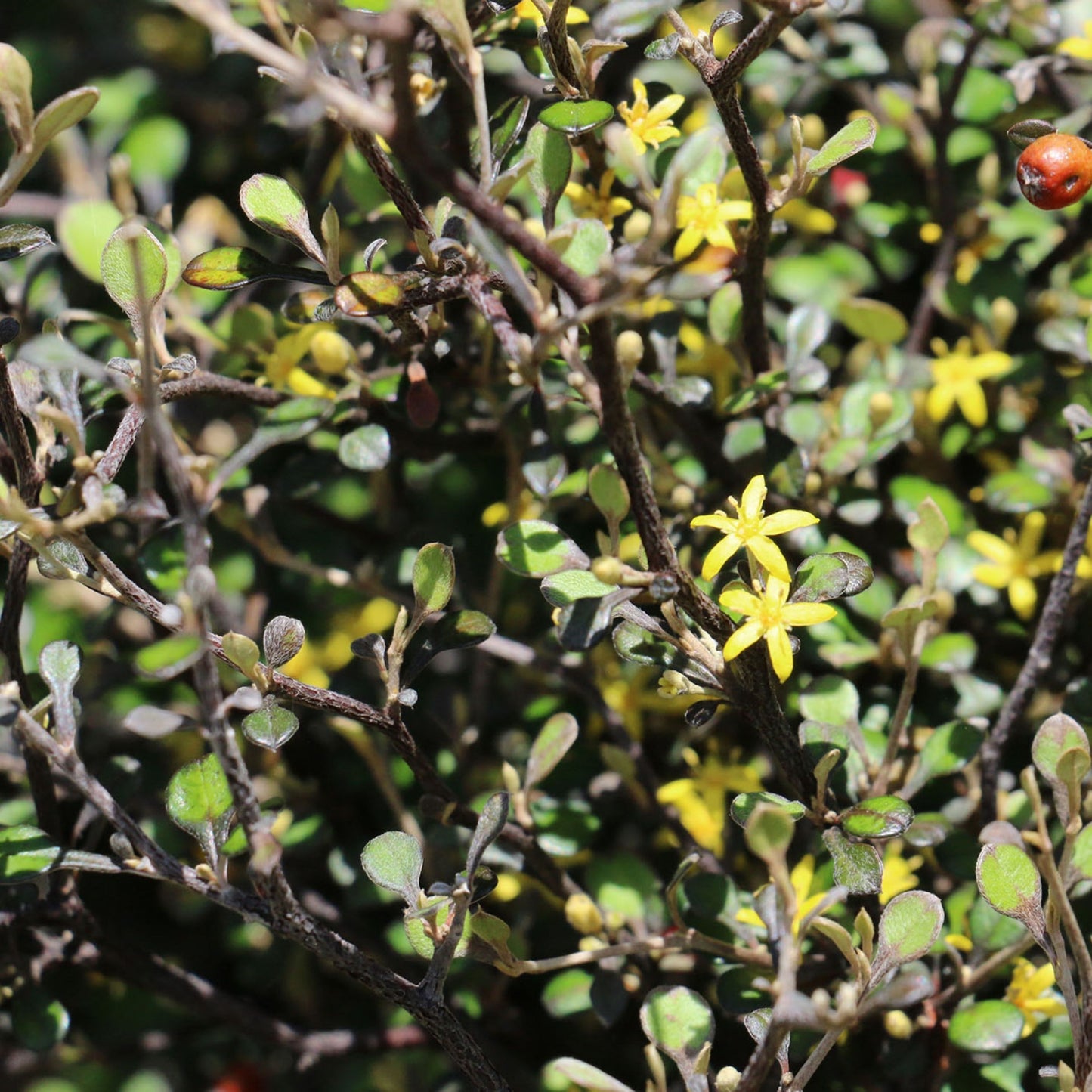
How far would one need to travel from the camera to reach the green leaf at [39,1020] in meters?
0.89

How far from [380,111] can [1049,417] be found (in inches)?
29.9

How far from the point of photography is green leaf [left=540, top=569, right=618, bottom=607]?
0.66 metres

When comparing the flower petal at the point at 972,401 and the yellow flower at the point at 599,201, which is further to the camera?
the flower petal at the point at 972,401

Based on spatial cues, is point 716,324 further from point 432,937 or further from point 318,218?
point 432,937

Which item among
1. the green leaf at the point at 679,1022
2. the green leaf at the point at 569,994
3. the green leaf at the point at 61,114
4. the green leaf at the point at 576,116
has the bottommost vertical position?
the green leaf at the point at 569,994

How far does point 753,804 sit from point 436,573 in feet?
0.81

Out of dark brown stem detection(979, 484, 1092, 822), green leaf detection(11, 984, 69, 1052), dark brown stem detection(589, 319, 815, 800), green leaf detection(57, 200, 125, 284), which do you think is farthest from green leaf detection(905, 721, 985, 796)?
green leaf detection(57, 200, 125, 284)

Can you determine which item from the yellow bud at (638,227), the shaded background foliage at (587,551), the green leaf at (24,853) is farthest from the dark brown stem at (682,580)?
the green leaf at (24,853)

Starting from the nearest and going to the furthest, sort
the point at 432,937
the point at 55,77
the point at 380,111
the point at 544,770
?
the point at 380,111 → the point at 432,937 → the point at 544,770 → the point at 55,77

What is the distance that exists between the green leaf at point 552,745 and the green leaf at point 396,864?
0.13 metres

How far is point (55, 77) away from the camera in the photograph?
152cm

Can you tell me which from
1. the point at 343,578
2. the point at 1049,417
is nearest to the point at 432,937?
the point at 343,578

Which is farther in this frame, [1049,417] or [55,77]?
[55,77]

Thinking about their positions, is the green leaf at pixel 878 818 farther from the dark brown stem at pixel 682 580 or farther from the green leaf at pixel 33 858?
the green leaf at pixel 33 858
